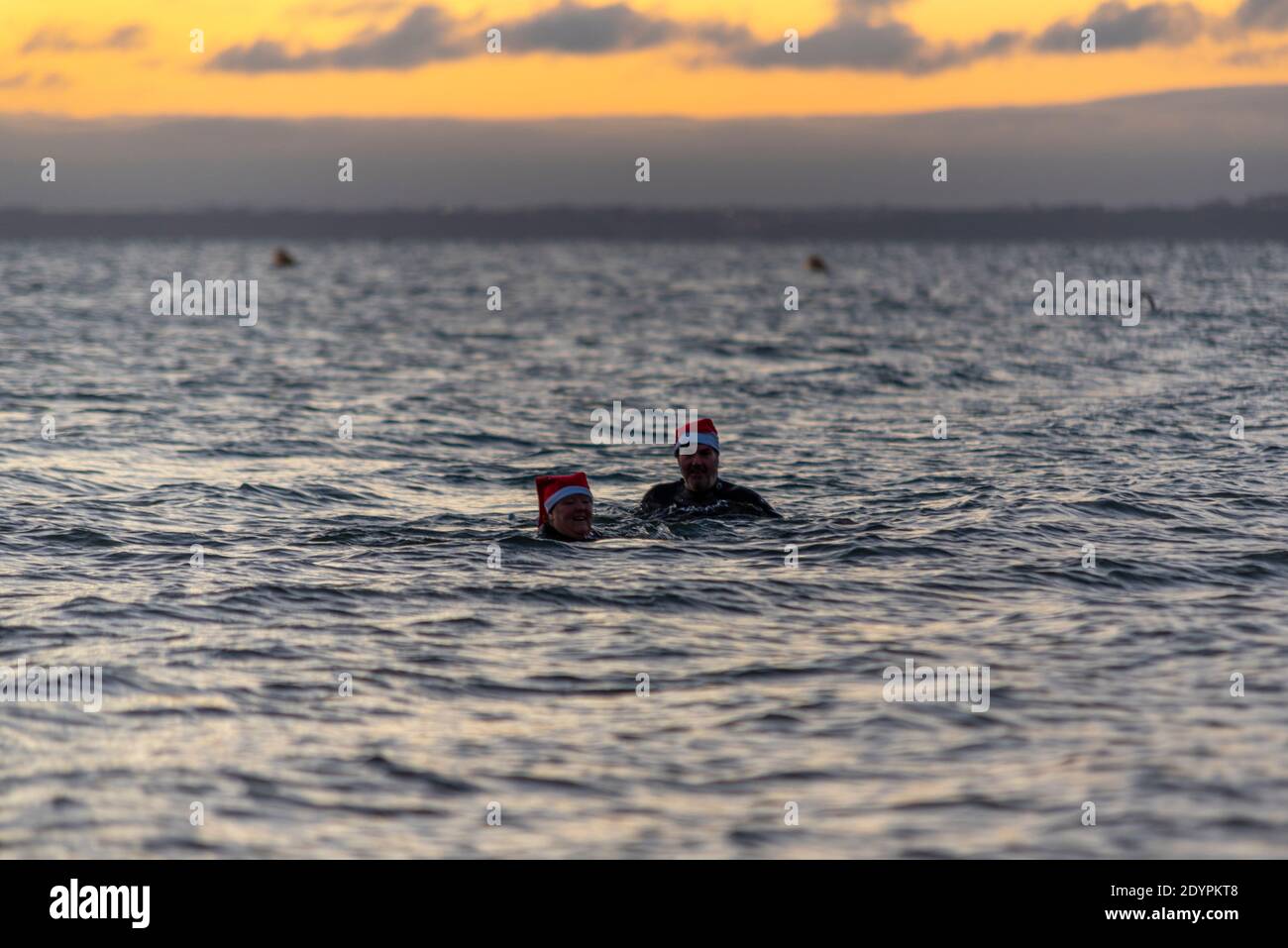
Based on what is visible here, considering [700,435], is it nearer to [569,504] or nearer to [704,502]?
[704,502]

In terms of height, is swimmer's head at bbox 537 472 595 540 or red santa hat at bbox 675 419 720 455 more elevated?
red santa hat at bbox 675 419 720 455

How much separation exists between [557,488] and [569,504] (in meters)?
0.26

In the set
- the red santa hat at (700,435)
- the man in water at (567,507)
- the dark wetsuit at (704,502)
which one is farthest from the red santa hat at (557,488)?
the red santa hat at (700,435)

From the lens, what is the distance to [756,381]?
1433 inches

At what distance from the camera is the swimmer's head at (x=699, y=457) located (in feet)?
54.4

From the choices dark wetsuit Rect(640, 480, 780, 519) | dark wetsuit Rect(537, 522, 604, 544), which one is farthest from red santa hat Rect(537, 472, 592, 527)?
dark wetsuit Rect(640, 480, 780, 519)

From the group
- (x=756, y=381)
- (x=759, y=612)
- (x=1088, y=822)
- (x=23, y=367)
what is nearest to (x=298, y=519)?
(x=759, y=612)

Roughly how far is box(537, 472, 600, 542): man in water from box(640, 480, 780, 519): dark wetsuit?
1343mm

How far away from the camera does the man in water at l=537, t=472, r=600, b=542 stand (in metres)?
15.6

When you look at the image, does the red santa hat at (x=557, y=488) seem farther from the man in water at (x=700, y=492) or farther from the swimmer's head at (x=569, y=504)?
the man in water at (x=700, y=492)

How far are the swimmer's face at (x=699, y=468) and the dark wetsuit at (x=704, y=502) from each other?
0.53ft

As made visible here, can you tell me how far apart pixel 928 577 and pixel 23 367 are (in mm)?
29806

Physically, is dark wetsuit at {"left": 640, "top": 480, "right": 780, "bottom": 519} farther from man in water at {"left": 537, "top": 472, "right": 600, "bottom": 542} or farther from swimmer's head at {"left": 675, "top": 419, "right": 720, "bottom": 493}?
man in water at {"left": 537, "top": 472, "right": 600, "bottom": 542}

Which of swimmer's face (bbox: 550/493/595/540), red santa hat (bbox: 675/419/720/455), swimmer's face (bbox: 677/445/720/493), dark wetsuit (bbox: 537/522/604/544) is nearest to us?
swimmer's face (bbox: 550/493/595/540)
